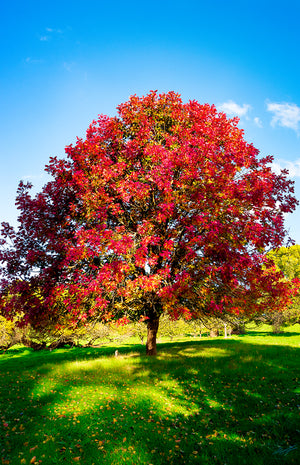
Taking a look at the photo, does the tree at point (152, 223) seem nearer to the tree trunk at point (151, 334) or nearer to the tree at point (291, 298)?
the tree trunk at point (151, 334)

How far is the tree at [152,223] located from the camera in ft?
36.7

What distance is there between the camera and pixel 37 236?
13.0 metres

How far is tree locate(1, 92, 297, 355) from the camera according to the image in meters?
11.2

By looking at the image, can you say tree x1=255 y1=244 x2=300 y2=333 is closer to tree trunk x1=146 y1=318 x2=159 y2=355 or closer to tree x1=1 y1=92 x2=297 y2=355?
tree trunk x1=146 y1=318 x2=159 y2=355

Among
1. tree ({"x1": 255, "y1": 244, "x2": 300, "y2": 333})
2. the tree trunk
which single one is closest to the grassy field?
the tree trunk

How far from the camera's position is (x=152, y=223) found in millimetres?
13242

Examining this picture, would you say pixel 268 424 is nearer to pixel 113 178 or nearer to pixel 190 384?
pixel 190 384

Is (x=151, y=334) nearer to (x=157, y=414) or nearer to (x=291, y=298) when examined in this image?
(x=157, y=414)

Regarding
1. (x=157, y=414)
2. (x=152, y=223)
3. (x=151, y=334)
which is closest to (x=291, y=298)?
(x=151, y=334)

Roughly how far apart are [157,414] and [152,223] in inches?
313

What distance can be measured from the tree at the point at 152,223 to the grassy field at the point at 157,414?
2.80m

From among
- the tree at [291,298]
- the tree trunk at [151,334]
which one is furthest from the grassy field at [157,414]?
the tree at [291,298]

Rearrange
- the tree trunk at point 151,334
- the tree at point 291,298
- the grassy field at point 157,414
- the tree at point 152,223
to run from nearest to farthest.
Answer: the grassy field at point 157,414
the tree at point 152,223
the tree trunk at point 151,334
the tree at point 291,298

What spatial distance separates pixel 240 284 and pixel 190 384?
5.45 metres
